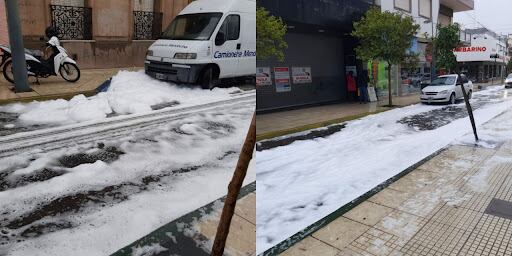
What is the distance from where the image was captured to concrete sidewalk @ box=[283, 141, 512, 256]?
276 centimetres

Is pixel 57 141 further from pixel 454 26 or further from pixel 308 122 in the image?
pixel 454 26

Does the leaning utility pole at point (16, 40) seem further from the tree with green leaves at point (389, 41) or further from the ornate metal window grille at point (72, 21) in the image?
the tree with green leaves at point (389, 41)

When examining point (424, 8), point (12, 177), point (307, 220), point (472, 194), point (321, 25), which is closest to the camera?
point (12, 177)

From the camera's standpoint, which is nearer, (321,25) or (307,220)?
(307,220)

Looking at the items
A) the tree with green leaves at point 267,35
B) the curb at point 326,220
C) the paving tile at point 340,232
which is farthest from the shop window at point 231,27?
the paving tile at point 340,232

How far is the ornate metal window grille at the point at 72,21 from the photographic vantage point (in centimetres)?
116

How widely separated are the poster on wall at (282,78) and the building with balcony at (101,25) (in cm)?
132

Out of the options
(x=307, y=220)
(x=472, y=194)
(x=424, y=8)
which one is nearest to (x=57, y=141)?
(x=307, y=220)

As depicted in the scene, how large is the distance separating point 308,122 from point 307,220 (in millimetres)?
908

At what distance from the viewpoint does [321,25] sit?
3498 millimetres

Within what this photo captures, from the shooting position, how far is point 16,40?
3.51 feet

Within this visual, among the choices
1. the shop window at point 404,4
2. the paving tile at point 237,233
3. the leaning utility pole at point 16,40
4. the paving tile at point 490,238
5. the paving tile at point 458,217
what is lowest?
the paving tile at point 490,238

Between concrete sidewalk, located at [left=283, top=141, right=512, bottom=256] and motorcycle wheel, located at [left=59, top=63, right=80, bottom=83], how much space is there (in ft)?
6.49

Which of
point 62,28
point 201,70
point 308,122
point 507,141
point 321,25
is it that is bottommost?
point 507,141
